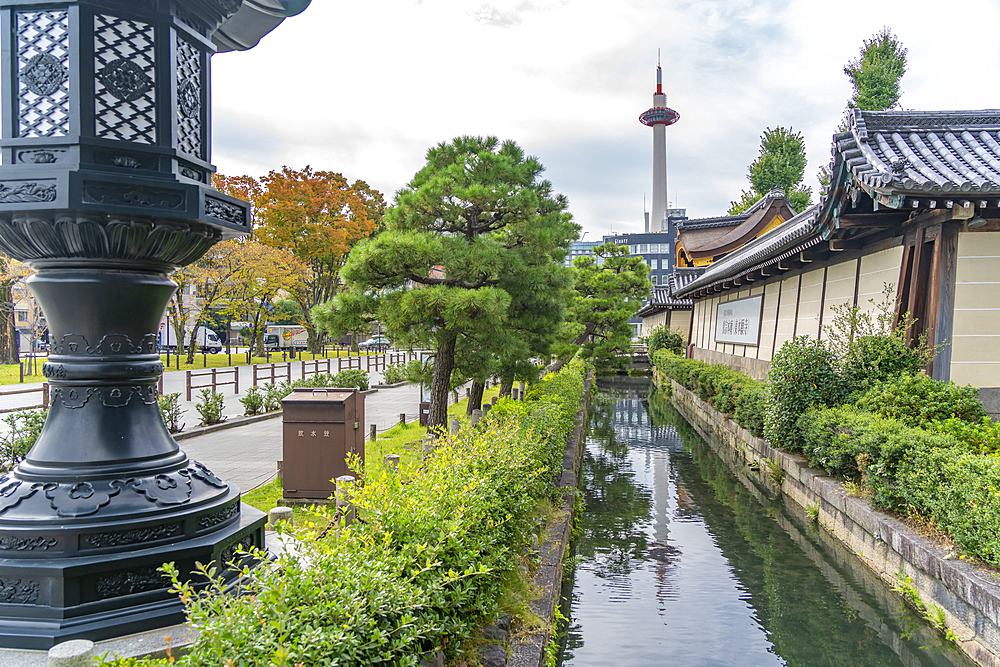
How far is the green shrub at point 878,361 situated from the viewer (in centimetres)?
762

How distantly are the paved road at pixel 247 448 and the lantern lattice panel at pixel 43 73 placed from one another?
19.5 ft

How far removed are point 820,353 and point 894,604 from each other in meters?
4.04

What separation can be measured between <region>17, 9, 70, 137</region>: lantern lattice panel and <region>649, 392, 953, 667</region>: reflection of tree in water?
20.1ft

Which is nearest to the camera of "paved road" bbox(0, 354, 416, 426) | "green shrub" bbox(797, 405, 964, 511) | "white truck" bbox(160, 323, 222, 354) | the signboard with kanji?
"green shrub" bbox(797, 405, 964, 511)

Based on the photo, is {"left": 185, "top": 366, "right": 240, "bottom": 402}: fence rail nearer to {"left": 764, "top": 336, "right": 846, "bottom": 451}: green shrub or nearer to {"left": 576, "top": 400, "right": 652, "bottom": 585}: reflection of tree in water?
{"left": 576, "top": 400, "right": 652, "bottom": 585}: reflection of tree in water

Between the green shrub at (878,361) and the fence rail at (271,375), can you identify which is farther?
the fence rail at (271,375)

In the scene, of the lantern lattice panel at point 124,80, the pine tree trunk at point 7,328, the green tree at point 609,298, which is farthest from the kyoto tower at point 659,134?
the lantern lattice panel at point 124,80

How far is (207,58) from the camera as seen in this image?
3012 millimetres

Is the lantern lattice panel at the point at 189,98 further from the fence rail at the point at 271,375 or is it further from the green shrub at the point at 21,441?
the fence rail at the point at 271,375

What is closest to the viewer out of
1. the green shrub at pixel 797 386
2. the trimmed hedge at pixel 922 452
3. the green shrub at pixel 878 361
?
the trimmed hedge at pixel 922 452

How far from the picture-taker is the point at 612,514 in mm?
8953

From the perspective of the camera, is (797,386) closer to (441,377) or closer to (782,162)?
(441,377)

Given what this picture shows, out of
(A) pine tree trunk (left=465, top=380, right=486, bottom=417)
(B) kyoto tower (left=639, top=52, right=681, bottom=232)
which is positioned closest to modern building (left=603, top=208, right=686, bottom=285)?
(B) kyoto tower (left=639, top=52, right=681, bottom=232)

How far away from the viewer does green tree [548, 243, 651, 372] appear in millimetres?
24125
